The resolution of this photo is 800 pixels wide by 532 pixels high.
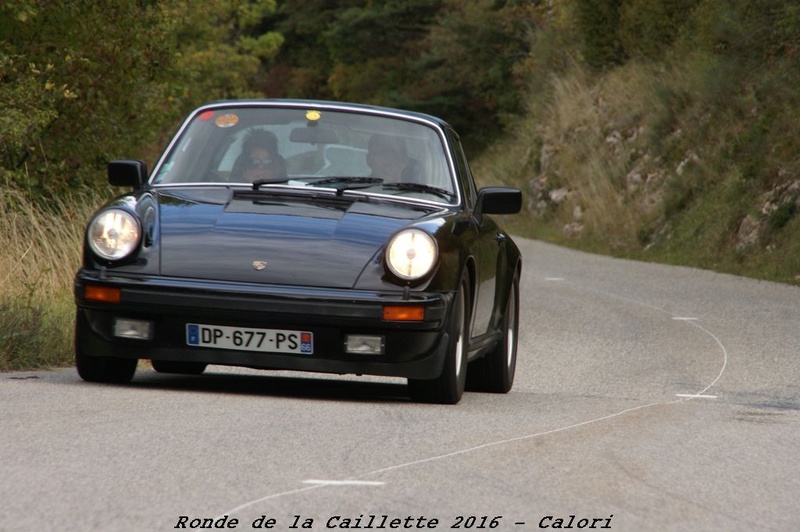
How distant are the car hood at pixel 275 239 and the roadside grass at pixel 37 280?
169cm

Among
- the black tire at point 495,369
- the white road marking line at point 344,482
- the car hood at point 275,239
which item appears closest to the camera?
the white road marking line at point 344,482

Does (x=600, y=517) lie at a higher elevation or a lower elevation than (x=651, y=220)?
higher

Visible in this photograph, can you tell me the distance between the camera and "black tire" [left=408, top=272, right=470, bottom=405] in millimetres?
8188

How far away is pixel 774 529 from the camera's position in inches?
209

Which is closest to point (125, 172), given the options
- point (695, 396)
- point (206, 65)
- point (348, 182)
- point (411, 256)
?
point (348, 182)

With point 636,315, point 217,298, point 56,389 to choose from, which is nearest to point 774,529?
point 217,298

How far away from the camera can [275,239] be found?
8188 millimetres

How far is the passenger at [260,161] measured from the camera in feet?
30.1

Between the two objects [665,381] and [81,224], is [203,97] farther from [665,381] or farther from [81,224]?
[665,381]

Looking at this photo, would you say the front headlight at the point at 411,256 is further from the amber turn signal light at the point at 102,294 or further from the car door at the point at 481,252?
the amber turn signal light at the point at 102,294

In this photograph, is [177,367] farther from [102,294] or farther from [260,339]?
[260,339]

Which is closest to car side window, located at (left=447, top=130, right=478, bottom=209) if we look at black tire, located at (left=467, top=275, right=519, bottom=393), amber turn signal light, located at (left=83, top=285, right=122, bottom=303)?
black tire, located at (left=467, top=275, right=519, bottom=393)

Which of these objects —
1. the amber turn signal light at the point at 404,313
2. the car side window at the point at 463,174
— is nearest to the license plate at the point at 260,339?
the amber turn signal light at the point at 404,313

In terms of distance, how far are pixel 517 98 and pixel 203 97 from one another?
10737mm
